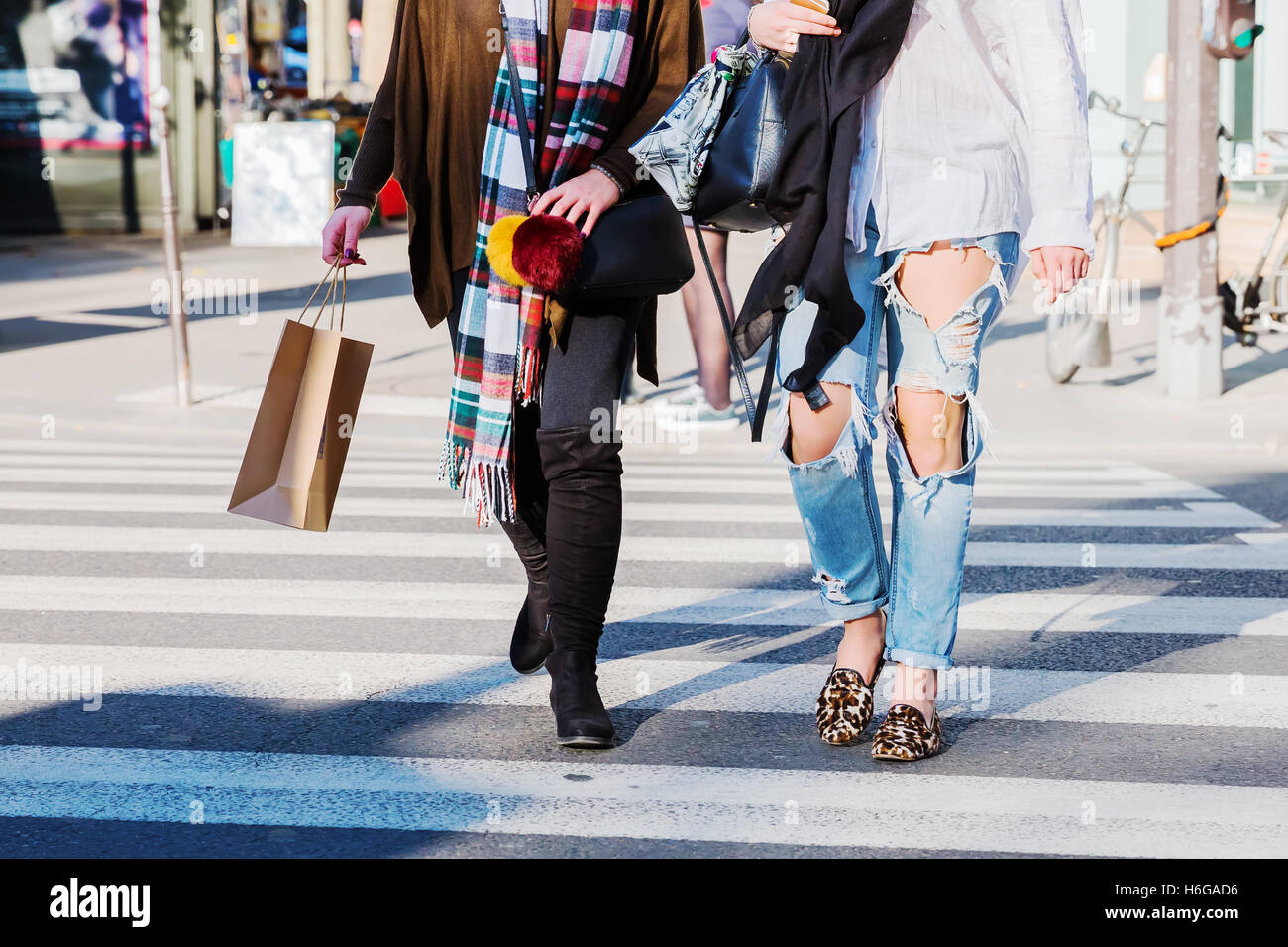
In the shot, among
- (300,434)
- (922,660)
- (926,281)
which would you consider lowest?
(922,660)

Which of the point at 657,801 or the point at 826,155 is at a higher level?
the point at 826,155

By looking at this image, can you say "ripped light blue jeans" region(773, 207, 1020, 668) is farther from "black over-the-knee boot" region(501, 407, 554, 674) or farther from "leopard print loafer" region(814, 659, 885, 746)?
"black over-the-knee boot" region(501, 407, 554, 674)

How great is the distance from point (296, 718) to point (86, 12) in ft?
57.4

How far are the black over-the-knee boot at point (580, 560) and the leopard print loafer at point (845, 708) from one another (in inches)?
18.1

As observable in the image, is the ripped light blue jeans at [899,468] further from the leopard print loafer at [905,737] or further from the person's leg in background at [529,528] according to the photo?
the person's leg in background at [529,528]

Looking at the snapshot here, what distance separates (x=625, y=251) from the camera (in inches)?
139

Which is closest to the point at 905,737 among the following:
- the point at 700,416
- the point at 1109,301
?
the point at 700,416

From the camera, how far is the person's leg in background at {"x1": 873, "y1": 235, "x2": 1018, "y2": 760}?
3445mm

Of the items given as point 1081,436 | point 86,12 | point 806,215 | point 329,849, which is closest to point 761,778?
point 329,849

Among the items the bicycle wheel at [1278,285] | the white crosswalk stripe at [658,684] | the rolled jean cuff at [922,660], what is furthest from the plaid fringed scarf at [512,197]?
the bicycle wheel at [1278,285]

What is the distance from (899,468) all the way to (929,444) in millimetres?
100

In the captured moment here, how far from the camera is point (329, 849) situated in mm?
3008

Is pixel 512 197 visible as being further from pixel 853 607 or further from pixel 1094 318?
pixel 1094 318
